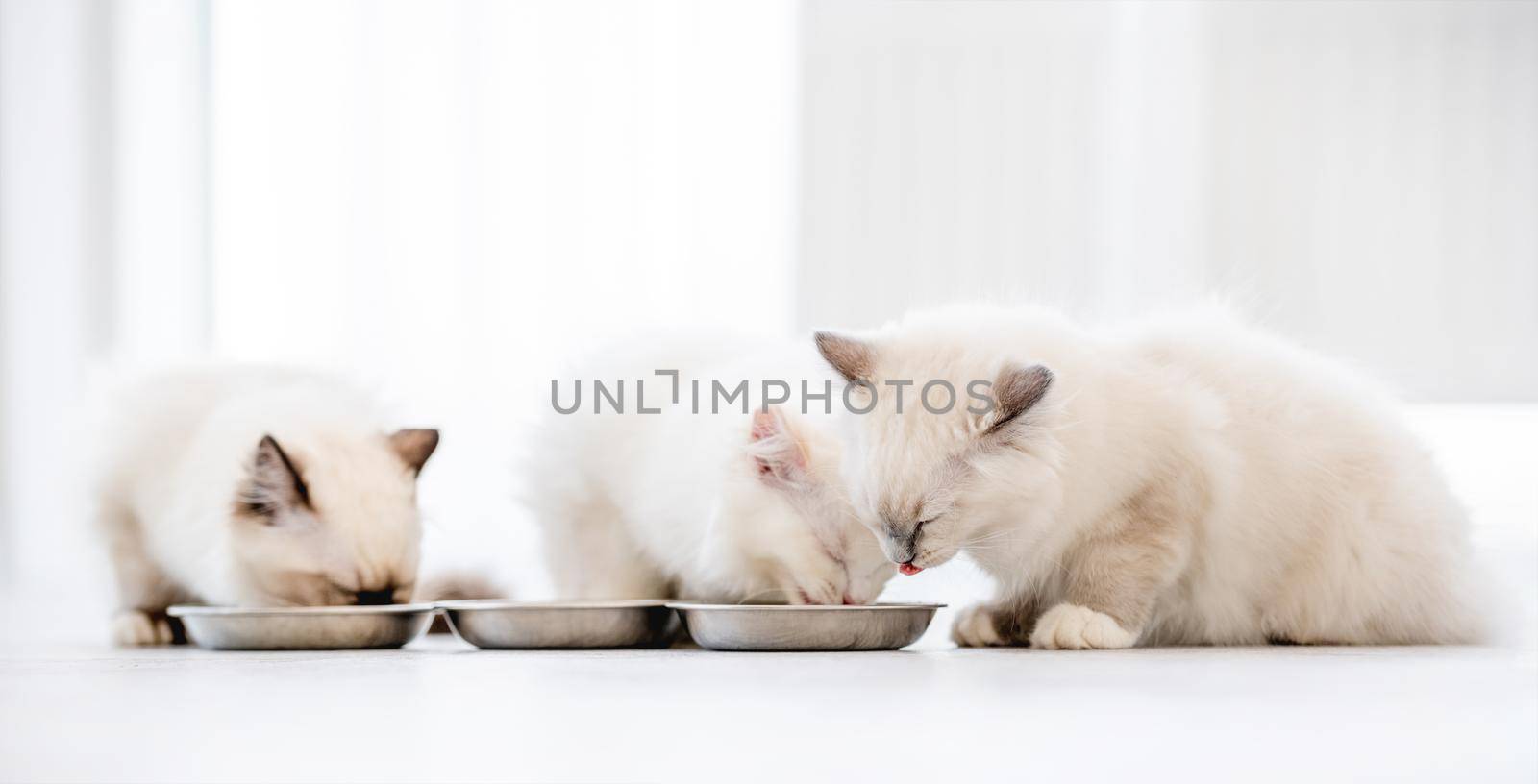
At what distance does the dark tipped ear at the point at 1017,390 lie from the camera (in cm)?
191

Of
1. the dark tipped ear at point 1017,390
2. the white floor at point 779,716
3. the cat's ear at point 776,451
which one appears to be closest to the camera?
the white floor at point 779,716

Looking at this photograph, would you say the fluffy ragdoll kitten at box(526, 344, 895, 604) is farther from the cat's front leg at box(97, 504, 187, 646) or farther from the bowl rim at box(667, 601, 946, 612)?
the cat's front leg at box(97, 504, 187, 646)

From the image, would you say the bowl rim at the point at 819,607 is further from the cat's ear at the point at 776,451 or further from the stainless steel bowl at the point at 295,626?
the stainless steel bowl at the point at 295,626

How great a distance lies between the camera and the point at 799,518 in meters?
2.28

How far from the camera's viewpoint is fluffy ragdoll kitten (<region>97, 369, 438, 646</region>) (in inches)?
100

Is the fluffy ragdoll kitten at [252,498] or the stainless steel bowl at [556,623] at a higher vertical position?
the fluffy ragdoll kitten at [252,498]

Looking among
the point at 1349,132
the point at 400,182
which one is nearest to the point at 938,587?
the point at 1349,132

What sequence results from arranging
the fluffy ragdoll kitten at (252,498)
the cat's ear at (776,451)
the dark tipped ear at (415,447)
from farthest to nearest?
the dark tipped ear at (415,447)
the fluffy ragdoll kitten at (252,498)
the cat's ear at (776,451)

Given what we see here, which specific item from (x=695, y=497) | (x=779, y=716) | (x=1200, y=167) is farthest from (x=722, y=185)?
(x=779, y=716)

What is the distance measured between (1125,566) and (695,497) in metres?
0.73

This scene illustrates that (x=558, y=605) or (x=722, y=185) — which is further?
(x=722, y=185)

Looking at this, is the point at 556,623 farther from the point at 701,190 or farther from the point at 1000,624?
the point at 701,190

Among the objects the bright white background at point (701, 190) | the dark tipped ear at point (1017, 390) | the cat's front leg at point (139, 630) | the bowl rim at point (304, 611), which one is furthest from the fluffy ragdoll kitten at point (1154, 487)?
the cat's front leg at point (139, 630)

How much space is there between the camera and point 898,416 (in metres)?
2.02
